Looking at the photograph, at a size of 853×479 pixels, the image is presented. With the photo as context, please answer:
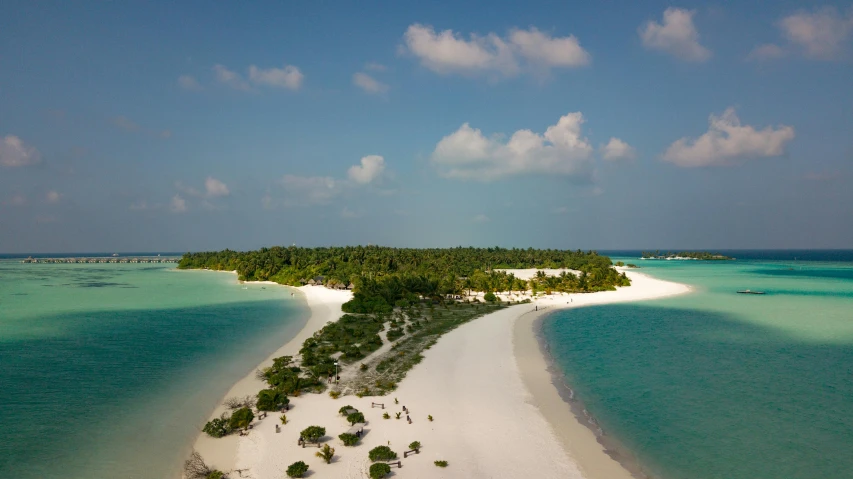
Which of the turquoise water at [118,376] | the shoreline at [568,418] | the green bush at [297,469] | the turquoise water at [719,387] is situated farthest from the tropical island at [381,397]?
the turquoise water at [719,387]

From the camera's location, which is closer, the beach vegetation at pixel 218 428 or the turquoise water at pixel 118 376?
the turquoise water at pixel 118 376

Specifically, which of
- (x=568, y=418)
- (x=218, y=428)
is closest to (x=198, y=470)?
(x=218, y=428)

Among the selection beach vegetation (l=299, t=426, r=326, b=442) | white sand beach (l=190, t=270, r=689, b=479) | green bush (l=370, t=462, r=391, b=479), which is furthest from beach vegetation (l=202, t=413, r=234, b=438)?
green bush (l=370, t=462, r=391, b=479)

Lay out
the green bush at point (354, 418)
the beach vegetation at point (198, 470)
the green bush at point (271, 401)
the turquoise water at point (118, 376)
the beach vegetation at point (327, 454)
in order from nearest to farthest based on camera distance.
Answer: the beach vegetation at point (198, 470)
the beach vegetation at point (327, 454)
the turquoise water at point (118, 376)
the green bush at point (354, 418)
the green bush at point (271, 401)

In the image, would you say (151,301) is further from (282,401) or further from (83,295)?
(282,401)

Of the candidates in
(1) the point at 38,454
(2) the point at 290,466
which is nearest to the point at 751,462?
(2) the point at 290,466

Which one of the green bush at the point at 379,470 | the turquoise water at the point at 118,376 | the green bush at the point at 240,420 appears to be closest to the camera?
the green bush at the point at 379,470

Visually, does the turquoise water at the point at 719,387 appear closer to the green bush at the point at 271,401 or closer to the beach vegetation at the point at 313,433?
the beach vegetation at the point at 313,433
